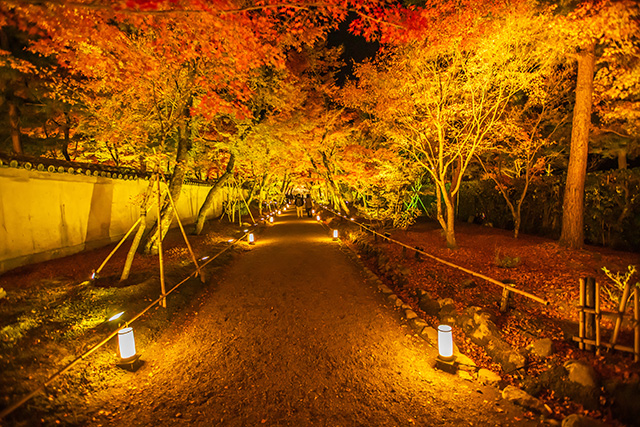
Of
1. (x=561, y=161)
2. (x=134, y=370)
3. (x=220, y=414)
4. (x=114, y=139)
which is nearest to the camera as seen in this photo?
(x=220, y=414)

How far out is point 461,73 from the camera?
10.2m

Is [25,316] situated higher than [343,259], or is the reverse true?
[25,316]

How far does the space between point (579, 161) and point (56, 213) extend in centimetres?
1717

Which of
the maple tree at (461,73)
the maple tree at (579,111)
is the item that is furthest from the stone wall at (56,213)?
the maple tree at (579,111)

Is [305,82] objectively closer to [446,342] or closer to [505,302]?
[505,302]

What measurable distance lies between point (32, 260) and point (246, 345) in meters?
8.48

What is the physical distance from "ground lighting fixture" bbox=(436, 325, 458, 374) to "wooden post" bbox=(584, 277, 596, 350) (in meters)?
1.69

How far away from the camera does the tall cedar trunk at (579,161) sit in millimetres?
9915

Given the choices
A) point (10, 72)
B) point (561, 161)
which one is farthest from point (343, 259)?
point (10, 72)

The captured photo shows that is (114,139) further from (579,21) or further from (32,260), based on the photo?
(579,21)

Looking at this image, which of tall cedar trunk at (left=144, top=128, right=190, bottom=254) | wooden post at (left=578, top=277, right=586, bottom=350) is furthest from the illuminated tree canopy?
wooden post at (left=578, top=277, right=586, bottom=350)

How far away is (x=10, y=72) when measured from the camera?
14.1 metres

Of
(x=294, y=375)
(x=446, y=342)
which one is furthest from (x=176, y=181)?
(x=446, y=342)

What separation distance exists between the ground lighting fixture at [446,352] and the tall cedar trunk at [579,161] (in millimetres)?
8157
